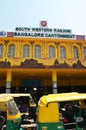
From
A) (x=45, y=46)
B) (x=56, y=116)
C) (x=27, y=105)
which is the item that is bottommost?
(x=27, y=105)

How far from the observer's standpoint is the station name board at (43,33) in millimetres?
20891

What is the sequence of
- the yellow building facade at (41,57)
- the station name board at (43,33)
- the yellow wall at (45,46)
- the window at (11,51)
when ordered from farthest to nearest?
the station name board at (43,33) < the window at (11,51) < the yellow wall at (45,46) < the yellow building facade at (41,57)

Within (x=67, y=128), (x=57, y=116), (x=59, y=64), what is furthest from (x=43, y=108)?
(x=59, y=64)

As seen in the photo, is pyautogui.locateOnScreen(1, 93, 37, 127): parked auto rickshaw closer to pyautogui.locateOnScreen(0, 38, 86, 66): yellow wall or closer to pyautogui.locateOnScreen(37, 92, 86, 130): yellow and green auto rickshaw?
pyautogui.locateOnScreen(0, 38, 86, 66): yellow wall

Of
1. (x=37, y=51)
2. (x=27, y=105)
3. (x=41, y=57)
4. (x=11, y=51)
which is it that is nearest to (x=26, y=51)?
(x=37, y=51)

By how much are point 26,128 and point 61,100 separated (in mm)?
2943

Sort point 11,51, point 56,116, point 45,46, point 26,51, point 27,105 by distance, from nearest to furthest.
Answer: point 56,116, point 27,105, point 11,51, point 26,51, point 45,46

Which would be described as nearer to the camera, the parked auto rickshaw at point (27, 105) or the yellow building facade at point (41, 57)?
the parked auto rickshaw at point (27, 105)

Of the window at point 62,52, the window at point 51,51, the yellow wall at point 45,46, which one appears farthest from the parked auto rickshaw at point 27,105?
the window at point 62,52

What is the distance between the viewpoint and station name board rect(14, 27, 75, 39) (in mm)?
20891

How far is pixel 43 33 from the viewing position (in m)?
21.2

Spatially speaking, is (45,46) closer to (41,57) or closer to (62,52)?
(41,57)

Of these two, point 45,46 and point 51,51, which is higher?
point 45,46

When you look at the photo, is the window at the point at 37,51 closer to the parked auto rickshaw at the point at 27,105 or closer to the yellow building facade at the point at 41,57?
the yellow building facade at the point at 41,57
